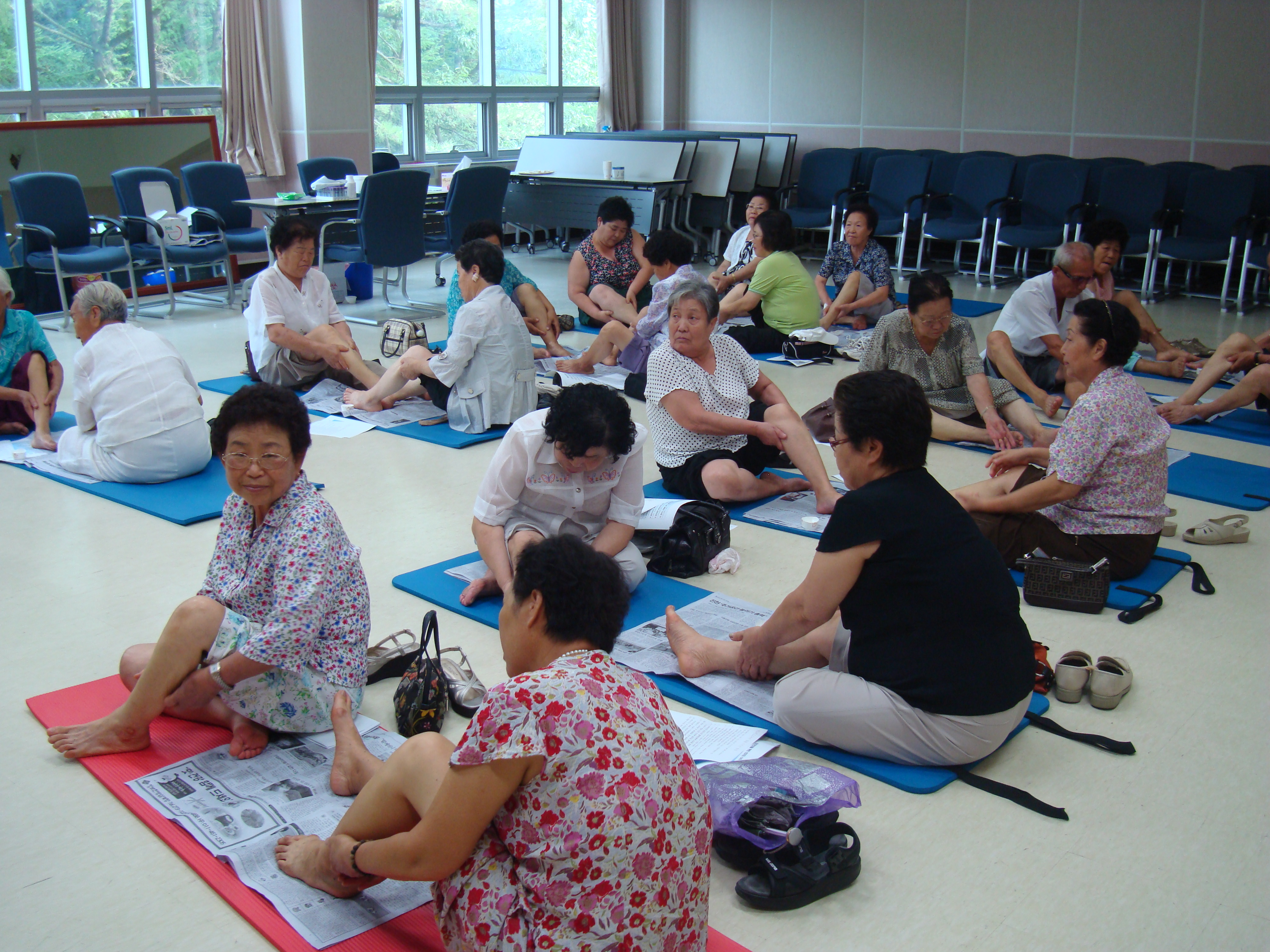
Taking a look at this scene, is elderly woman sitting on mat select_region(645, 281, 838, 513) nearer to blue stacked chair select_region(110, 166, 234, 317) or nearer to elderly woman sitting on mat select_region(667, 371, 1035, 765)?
elderly woman sitting on mat select_region(667, 371, 1035, 765)

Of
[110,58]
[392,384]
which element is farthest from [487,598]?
[110,58]

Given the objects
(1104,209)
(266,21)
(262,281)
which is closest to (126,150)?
(266,21)

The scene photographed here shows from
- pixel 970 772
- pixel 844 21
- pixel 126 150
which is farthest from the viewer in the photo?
pixel 844 21

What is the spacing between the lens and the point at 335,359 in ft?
19.0

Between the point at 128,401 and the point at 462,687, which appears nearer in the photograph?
the point at 462,687

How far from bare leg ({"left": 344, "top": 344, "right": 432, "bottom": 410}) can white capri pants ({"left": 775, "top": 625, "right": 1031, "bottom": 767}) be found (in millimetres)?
3377

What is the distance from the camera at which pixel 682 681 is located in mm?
2967

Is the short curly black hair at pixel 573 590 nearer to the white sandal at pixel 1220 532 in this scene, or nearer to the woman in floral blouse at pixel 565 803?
A: the woman in floral blouse at pixel 565 803

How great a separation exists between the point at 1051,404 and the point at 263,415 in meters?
4.26

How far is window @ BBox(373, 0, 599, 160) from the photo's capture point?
10695 millimetres

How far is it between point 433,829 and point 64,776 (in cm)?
137

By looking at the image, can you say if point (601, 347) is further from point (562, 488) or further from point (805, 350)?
point (562, 488)

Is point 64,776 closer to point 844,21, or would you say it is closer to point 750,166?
point 750,166

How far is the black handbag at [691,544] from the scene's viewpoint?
146 inches
